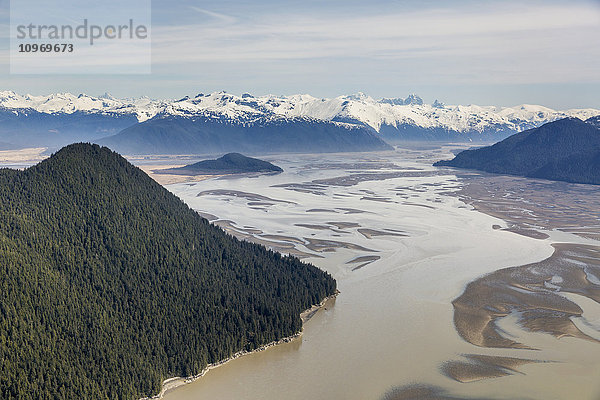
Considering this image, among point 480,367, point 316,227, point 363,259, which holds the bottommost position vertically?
point 480,367

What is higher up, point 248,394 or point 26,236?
point 26,236

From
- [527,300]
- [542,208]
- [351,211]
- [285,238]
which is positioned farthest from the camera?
[542,208]

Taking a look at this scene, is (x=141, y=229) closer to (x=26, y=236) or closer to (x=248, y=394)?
(x=26, y=236)

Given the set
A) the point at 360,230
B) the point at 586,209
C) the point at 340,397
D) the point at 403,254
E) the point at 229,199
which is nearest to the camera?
the point at 340,397

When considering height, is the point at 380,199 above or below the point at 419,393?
above

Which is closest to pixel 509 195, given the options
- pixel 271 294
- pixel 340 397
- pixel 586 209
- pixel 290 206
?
pixel 586 209

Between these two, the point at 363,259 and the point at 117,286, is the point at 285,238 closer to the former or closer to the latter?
the point at 363,259

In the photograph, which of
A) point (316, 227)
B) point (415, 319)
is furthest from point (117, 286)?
point (316, 227)

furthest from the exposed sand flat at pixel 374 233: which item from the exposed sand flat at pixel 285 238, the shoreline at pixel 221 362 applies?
the shoreline at pixel 221 362
